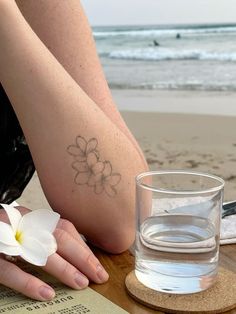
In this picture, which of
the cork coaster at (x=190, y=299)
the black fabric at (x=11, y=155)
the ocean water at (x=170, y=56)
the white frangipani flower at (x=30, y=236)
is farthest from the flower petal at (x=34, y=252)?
the ocean water at (x=170, y=56)

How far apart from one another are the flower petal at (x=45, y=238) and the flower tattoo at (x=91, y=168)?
8.1 inches

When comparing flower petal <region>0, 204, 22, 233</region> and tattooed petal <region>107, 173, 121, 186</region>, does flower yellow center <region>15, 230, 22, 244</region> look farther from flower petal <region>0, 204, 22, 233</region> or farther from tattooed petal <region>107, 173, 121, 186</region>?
tattooed petal <region>107, 173, 121, 186</region>

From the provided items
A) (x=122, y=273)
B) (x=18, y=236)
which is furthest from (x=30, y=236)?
(x=122, y=273)

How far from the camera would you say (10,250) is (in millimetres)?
737

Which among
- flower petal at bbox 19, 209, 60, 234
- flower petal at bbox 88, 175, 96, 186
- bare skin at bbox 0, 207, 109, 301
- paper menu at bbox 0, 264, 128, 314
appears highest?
flower petal at bbox 88, 175, 96, 186

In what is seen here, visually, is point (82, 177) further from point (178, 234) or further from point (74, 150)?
point (178, 234)

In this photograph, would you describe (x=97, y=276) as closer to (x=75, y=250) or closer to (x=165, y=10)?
(x=75, y=250)

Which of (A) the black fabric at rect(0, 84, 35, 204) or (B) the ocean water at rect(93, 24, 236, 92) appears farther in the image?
(B) the ocean water at rect(93, 24, 236, 92)

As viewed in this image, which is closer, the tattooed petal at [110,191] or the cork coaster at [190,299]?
the cork coaster at [190,299]

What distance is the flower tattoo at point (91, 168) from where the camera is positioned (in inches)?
38.1

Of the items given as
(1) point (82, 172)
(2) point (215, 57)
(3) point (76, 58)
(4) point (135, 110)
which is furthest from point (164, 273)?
(2) point (215, 57)

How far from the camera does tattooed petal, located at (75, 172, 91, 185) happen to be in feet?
3.18

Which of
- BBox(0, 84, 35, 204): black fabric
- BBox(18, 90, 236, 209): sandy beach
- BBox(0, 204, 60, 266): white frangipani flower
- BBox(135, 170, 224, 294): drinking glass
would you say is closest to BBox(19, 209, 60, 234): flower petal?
BBox(0, 204, 60, 266): white frangipani flower

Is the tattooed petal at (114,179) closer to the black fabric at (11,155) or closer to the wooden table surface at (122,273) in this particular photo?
the wooden table surface at (122,273)
